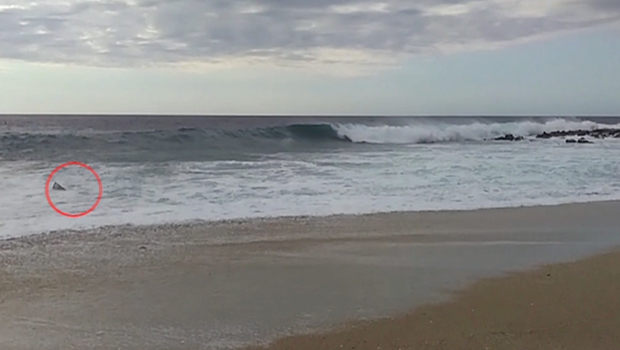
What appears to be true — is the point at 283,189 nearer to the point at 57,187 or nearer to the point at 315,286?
the point at 57,187

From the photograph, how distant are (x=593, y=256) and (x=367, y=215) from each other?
324 centimetres

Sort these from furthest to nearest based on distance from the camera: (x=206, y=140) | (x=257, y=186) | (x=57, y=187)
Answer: (x=206, y=140)
(x=257, y=186)
(x=57, y=187)

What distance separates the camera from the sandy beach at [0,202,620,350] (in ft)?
13.3

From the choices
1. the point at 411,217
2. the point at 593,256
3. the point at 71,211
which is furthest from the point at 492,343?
the point at 71,211

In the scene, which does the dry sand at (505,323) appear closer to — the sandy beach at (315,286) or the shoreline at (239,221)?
the sandy beach at (315,286)

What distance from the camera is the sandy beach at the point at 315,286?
4043 millimetres

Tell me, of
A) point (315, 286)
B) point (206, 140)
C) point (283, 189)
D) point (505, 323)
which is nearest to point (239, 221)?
point (283, 189)

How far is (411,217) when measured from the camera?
8.42m

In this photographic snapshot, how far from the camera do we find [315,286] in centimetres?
515

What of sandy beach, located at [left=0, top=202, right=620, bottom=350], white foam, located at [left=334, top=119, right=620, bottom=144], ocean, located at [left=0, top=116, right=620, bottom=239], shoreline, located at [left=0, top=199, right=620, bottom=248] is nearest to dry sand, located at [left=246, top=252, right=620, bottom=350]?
sandy beach, located at [left=0, top=202, right=620, bottom=350]

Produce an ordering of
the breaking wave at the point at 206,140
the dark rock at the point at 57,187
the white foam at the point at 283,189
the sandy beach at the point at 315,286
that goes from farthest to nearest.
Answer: the breaking wave at the point at 206,140, the dark rock at the point at 57,187, the white foam at the point at 283,189, the sandy beach at the point at 315,286

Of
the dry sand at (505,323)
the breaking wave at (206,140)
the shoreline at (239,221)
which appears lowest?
the dry sand at (505,323)

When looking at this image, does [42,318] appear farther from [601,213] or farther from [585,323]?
[601,213]

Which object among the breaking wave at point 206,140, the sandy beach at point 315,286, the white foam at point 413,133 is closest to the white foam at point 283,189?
the sandy beach at point 315,286
